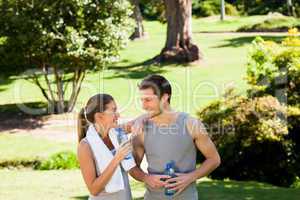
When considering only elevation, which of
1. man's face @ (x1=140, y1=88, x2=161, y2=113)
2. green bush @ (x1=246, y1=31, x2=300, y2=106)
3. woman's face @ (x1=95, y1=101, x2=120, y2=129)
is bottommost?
green bush @ (x1=246, y1=31, x2=300, y2=106)

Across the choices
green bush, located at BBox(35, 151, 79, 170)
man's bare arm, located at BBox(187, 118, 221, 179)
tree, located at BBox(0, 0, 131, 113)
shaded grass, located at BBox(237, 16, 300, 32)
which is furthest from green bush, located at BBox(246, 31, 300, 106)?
shaded grass, located at BBox(237, 16, 300, 32)

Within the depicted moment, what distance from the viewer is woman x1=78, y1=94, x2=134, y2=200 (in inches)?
168

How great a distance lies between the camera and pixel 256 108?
13.2 meters

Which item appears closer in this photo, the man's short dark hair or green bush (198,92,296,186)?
the man's short dark hair

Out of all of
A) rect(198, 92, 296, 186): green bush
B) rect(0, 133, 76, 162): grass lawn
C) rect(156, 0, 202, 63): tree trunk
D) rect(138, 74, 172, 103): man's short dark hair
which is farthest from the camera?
rect(156, 0, 202, 63): tree trunk

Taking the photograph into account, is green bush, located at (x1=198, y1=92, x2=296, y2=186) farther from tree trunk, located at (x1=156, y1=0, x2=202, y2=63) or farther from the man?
tree trunk, located at (x1=156, y1=0, x2=202, y2=63)

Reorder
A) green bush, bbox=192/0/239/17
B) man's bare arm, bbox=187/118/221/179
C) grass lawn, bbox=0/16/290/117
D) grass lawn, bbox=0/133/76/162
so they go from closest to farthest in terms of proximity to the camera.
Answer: man's bare arm, bbox=187/118/221/179 → grass lawn, bbox=0/133/76/162 → grass lawn, bbox=0/16/290/117 → green bush, bbox=192/0/239/17

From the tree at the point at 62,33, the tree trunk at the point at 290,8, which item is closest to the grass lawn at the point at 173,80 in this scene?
the tree at the point at 62,33

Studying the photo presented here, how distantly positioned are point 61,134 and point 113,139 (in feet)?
43.9

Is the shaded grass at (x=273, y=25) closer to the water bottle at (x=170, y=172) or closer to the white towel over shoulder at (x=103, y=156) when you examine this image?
the water bottle at (x=170, y=172)

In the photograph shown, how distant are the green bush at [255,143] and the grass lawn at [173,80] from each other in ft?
15.7

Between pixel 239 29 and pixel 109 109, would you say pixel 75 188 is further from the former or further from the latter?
pixel 239 29

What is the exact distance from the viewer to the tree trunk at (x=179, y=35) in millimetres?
28953

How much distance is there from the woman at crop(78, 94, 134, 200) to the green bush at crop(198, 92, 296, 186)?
354 inches
